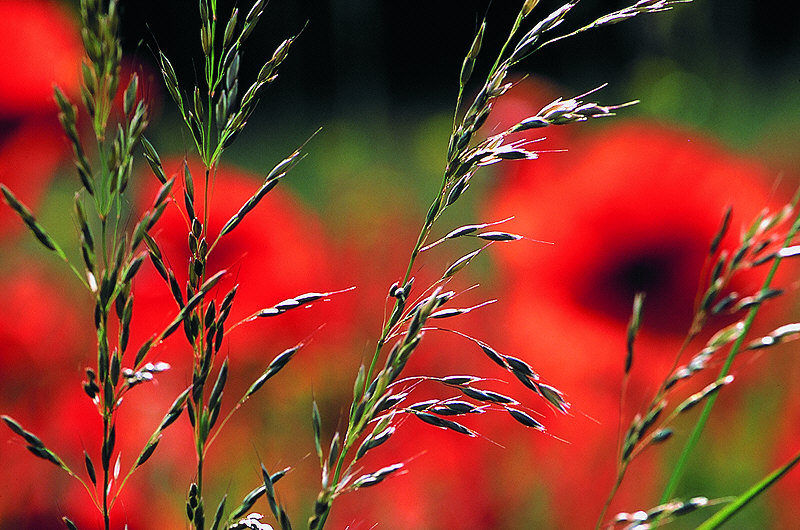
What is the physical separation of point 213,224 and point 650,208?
10.2 inches

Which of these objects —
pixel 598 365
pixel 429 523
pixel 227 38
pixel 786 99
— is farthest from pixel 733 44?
pixel 786 99

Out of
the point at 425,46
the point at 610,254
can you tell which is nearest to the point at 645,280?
the point at 610,254

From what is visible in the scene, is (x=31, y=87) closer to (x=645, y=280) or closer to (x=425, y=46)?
(x=645, y=280)

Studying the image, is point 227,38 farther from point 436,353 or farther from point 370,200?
point 370,200

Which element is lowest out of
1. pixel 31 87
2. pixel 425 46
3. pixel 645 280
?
pixel 645 280

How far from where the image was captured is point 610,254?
52 centimetres

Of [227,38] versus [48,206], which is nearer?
[227,38]

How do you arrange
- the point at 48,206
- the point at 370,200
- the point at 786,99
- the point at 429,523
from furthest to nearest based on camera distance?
1. the point at 786,99
2. the point at 48,206
3. the point at 370,200
4. the point at 429,523

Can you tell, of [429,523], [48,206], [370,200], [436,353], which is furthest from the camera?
[48,206]

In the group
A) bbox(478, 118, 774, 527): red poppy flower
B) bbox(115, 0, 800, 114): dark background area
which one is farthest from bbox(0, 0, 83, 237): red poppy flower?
bbox(115, 0, 800, 114): dark background area

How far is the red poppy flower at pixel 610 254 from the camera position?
1.47 ft

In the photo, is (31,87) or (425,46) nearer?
(31,87)

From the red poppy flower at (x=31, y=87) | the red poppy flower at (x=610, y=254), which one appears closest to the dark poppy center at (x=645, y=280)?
the red poppy flower at (x=610, y=254)

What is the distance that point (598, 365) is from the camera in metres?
0.47
